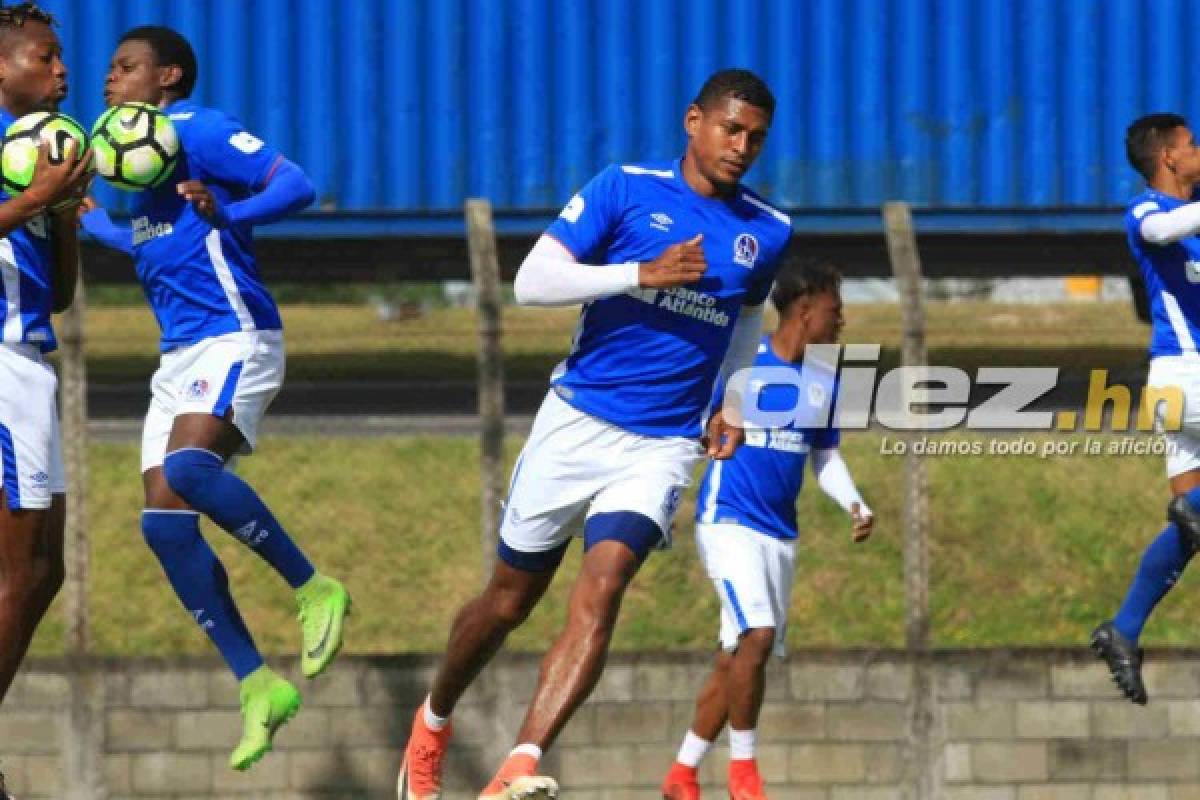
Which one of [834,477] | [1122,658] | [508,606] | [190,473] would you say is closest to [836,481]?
[834,477]

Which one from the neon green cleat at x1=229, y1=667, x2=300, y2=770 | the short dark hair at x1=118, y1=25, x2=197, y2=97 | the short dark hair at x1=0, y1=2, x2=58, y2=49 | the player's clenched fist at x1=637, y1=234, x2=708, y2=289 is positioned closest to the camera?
the player's clenched fist at x1=637, y1=234, x2=708, y2=289

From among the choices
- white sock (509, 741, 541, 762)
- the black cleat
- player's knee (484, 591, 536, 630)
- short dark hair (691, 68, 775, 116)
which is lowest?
the black cleat

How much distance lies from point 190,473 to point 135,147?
4.09 ft

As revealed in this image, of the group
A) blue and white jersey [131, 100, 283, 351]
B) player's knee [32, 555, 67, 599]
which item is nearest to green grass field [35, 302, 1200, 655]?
blue and white jersey [131, 100, 283, 351]

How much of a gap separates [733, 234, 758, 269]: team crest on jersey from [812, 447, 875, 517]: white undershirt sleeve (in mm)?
2575

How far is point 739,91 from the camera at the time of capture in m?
7.75

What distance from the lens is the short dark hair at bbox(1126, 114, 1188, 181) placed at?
10008 mm

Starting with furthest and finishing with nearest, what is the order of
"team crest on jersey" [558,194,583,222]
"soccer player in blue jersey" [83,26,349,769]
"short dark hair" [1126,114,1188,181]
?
1. "short dark hair" [1126,114,1188,181]
2. "soccer player in blue jersey" [83,26,349,769]
3. "team crest on jersey" [558,194,583,222]

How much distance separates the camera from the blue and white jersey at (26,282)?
790cm

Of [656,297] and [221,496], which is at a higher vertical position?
[656,297]

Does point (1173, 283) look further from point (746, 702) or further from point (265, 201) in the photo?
point (265, 201)

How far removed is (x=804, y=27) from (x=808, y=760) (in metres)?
6.59

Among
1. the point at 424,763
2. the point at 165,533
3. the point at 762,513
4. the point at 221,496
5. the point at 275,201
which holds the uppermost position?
the point at 275,201

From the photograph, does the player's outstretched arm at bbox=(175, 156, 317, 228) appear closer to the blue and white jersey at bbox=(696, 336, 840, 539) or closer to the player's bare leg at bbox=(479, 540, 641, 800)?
the player's bare leg at bbox=(479, 540, 641, 800)
